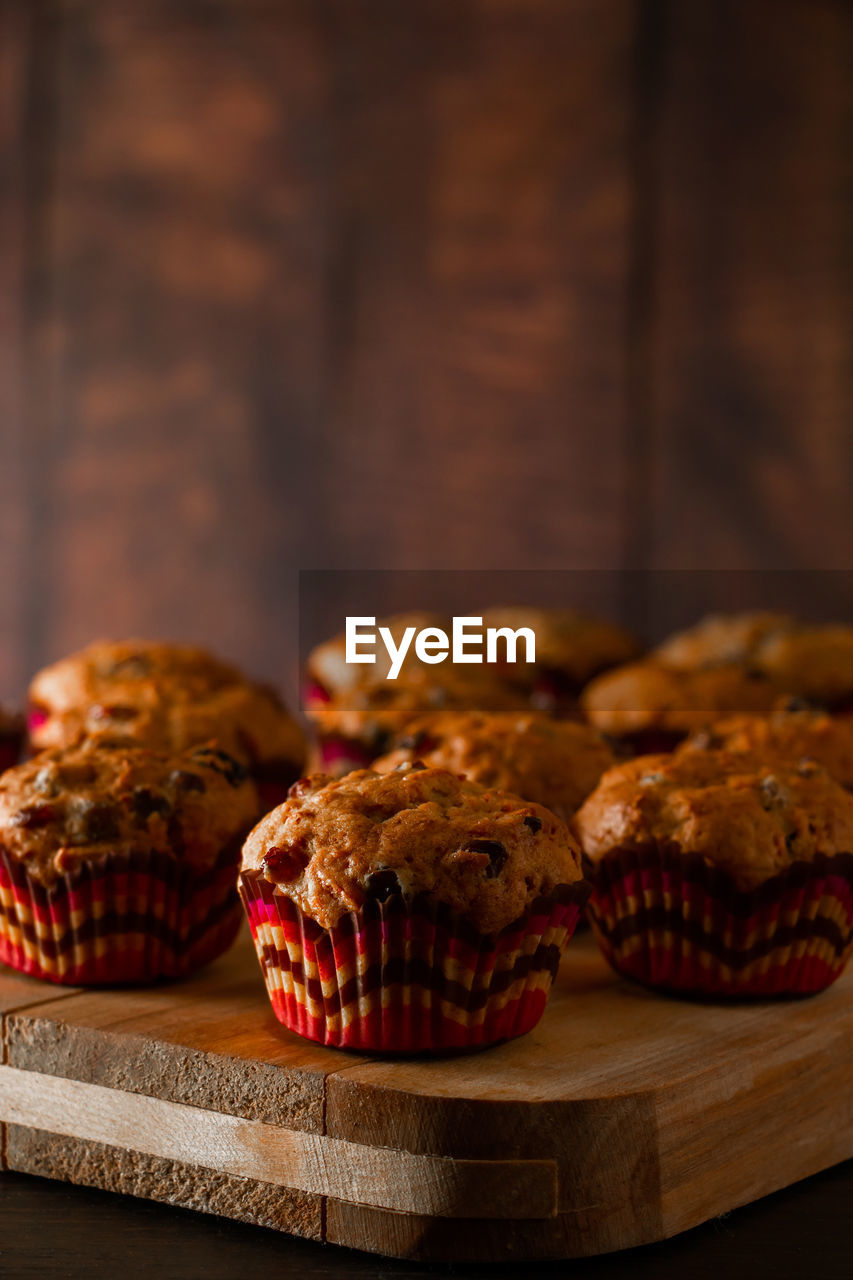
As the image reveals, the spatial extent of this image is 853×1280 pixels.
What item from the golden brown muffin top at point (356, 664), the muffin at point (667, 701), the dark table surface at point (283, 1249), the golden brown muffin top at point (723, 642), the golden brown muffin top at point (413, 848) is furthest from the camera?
the golden brown muffin top at point (723, 642)

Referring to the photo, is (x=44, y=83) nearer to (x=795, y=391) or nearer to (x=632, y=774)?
(x=795, y=391)

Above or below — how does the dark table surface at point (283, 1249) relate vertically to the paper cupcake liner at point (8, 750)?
below

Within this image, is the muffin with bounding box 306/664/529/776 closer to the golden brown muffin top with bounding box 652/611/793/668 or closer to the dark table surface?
the golden brown muffin top with bounding box 652/611/793/668

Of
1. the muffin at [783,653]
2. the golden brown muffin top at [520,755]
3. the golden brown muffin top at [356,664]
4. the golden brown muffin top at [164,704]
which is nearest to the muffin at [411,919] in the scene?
the golden brown muffin top at [520,755]

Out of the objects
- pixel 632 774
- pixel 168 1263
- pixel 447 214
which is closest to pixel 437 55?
pixel 447 214

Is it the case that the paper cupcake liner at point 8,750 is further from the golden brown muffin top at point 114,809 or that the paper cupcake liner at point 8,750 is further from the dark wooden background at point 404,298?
the dark wooden background at point 404,298

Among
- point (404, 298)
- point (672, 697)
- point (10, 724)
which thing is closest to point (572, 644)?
point (672, 697)

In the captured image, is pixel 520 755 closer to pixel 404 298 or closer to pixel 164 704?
pixel 164 704
